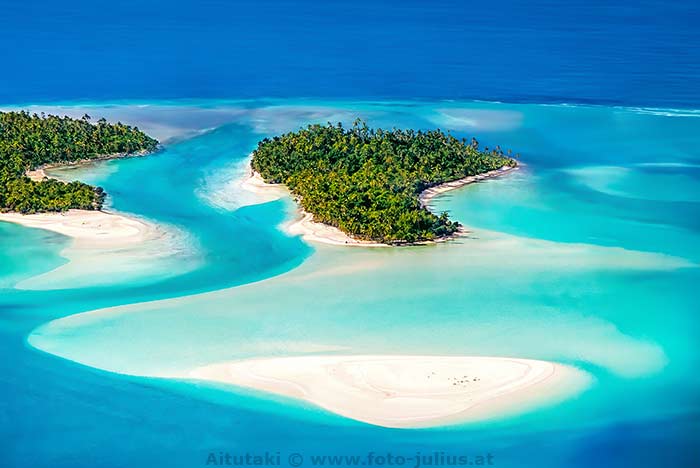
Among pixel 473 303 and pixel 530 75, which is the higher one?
pixel 530 75

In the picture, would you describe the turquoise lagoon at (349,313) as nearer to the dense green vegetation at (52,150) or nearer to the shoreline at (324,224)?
the shoreline at (324,224)

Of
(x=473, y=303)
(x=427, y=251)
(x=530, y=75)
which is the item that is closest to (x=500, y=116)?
(x=530, y=75)

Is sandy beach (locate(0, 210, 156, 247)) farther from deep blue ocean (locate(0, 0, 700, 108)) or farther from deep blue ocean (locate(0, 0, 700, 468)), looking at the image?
deep blue ocean (locate(0, 0, 700, 108))

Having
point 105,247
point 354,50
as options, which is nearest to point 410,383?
point 105,247

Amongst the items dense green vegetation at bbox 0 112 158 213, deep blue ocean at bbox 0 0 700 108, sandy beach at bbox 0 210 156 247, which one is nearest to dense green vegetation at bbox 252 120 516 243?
sandy beach at bbox 0 210 156 247

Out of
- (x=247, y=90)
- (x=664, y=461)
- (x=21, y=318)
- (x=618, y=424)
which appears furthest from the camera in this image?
(x=247, y=90)

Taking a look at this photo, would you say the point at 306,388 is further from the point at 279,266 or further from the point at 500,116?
the point at 500,116
